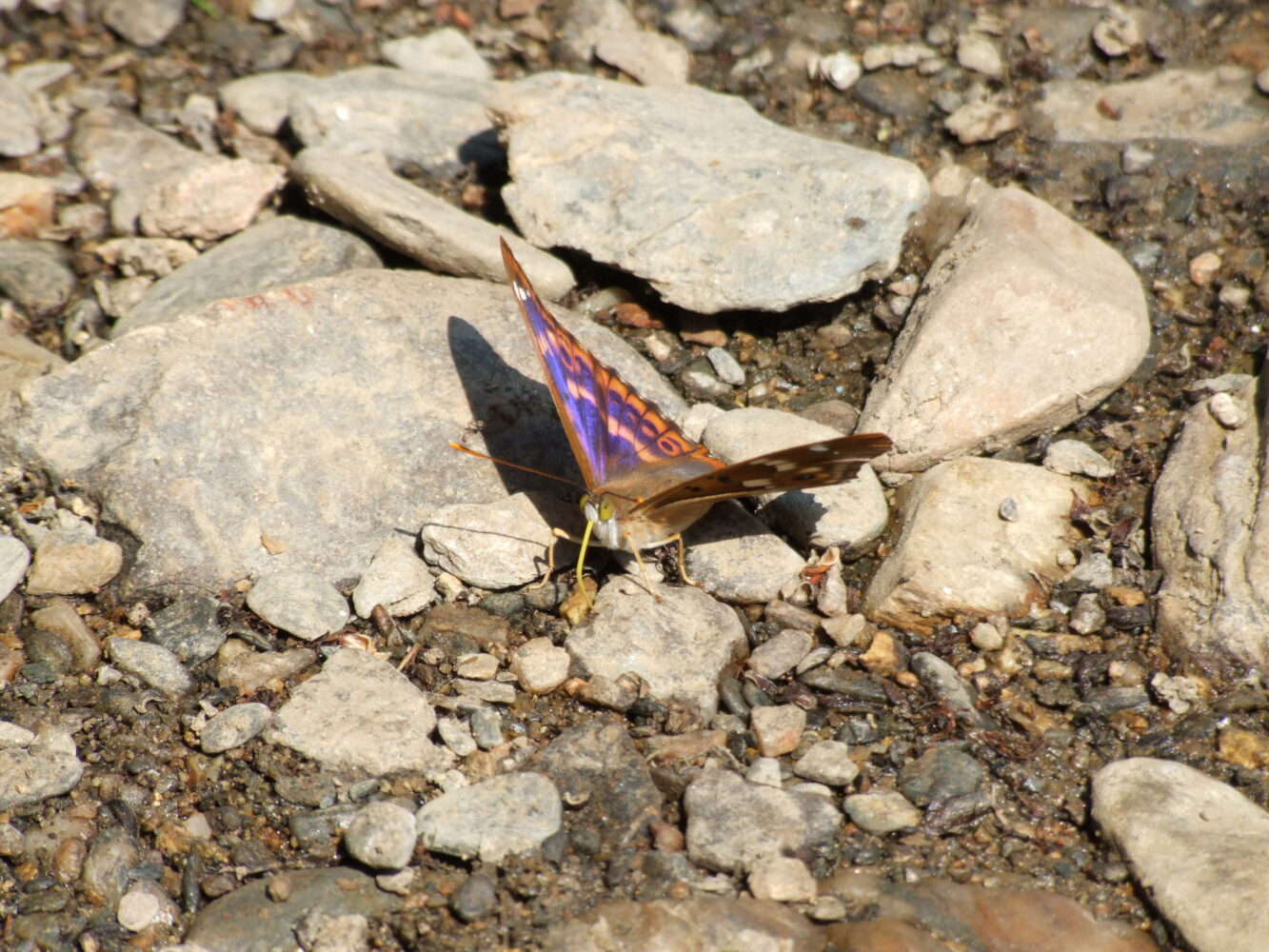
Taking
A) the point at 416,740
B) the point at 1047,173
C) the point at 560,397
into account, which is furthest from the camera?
the point at 1047,173

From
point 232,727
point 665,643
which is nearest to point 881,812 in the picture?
point 665,643

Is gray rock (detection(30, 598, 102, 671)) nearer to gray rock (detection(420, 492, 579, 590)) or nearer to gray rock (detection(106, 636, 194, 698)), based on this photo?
gray rock (detection(106, 636, 194, 698))

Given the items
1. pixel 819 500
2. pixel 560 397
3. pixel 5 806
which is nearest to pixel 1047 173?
pixel 819 500

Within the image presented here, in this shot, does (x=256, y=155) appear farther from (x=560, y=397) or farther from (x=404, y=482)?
(x=560, y=397)

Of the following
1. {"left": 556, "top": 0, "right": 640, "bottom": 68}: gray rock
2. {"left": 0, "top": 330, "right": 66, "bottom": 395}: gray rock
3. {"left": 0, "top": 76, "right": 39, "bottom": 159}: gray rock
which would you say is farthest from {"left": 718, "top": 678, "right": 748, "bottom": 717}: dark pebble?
{"left": 0, "top": 76, "right": 39, "bottom": 159}: gray rock

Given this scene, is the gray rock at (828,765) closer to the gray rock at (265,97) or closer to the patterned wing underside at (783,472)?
the patterned wing underside at (783,472)

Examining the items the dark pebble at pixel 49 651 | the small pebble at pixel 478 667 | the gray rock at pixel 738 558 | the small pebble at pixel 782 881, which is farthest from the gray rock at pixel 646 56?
the small pebble at pixel 782 881
